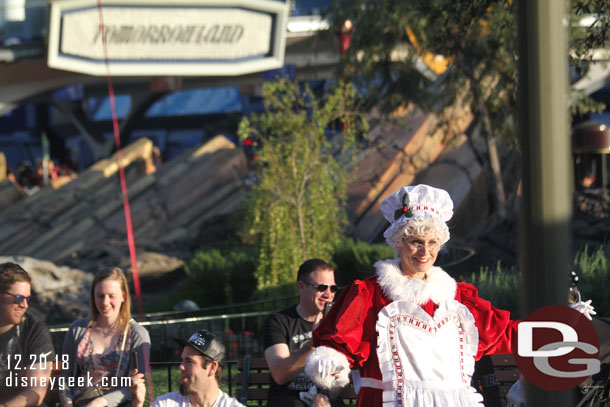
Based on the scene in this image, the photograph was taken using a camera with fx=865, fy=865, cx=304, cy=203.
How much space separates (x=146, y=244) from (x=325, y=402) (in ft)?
40.4

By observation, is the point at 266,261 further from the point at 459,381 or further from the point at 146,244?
the point at 459,381

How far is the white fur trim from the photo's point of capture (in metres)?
3.66

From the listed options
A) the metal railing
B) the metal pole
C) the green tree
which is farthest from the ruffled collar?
the green tree

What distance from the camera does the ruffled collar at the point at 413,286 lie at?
3865mm

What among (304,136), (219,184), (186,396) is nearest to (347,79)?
(304,136)

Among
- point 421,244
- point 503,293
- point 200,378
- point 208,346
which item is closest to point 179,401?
point 200,378

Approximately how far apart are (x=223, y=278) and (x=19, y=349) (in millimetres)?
8172

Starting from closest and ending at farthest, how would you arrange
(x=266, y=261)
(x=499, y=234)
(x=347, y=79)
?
1. (x=266, y=261)
2. (x=499, y=234)
3. (x=347, y=79)

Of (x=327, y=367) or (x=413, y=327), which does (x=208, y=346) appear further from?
(x=413, y=327)

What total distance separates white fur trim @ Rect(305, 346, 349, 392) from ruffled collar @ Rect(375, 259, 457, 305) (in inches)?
15.5

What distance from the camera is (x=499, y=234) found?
45.0 ft

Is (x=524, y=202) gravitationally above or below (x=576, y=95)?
below

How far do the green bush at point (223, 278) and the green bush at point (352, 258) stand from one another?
127 cm

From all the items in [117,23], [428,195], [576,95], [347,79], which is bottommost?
[428,195]
